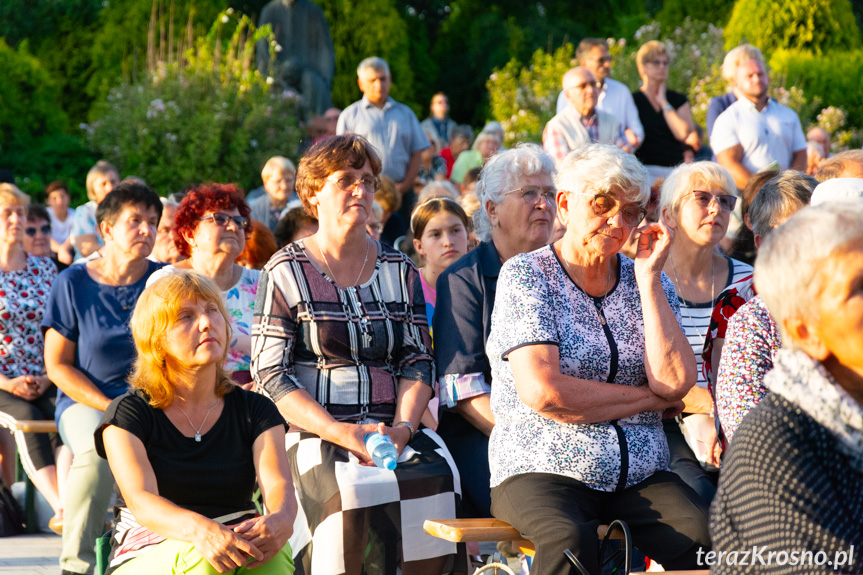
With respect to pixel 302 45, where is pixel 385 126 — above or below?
below

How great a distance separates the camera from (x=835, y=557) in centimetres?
199

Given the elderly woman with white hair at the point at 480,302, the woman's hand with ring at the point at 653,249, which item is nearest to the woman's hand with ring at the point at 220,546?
the elderly woman with white hair at the point at 480,302

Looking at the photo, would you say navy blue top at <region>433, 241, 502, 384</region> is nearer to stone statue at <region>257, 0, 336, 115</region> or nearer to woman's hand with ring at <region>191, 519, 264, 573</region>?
woman's hand with ring at <region>191, 519, 264, 573</region>

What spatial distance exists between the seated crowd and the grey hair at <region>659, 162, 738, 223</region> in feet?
0.03

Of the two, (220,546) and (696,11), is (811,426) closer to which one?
(220,546)

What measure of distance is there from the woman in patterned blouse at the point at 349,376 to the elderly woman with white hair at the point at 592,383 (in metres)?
0.50

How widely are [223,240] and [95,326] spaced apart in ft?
2.50

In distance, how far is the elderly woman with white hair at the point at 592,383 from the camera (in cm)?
323

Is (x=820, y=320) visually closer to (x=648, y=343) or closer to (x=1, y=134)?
(x=648, y=343)

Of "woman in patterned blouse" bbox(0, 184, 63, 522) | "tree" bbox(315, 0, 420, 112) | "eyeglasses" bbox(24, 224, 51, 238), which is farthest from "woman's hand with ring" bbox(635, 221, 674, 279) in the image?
"tree" bbox(315, 0, 420, 112)

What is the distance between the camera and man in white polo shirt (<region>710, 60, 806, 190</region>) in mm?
7703

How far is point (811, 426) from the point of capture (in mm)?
2029

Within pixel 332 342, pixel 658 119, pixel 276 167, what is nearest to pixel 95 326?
pixel 332 342

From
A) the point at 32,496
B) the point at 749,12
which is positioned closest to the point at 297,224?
the point at 32,496
